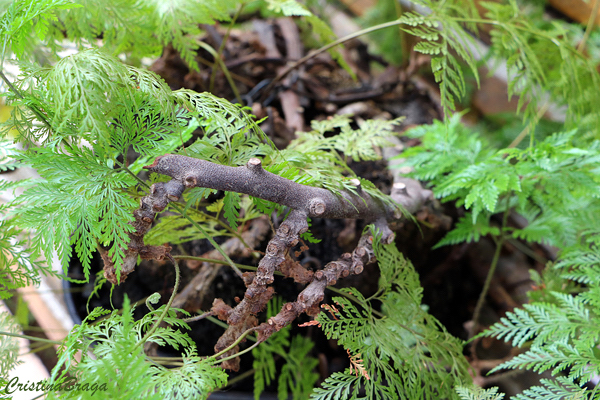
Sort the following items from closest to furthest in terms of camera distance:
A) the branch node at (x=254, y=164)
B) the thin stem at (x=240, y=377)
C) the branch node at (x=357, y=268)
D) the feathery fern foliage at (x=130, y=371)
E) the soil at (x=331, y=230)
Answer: the feathery fern foliage at (x=130, y=371)
the branch node at (x=254, y=164)
the branch node at (x=357, y=268)
the thin stem at (x=240, y=377)
the soil at (x=331, y=230)

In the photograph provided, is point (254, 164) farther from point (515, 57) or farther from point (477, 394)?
point (515, 57)

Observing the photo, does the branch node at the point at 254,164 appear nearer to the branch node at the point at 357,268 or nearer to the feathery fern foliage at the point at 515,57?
the branch node at the point at 357,268

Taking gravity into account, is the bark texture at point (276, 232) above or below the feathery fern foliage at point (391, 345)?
above

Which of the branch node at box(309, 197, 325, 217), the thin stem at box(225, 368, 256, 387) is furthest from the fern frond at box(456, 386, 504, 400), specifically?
the thin stem at box(225, 368, 256, 387)

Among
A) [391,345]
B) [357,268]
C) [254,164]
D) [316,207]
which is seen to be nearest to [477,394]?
[391,345]

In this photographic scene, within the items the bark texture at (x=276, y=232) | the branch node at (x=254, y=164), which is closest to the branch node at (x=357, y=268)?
the bark texture at (x=276, y=232)

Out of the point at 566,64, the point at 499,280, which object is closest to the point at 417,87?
the point at 566,64

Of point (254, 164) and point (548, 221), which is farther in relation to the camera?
point (548, 221)

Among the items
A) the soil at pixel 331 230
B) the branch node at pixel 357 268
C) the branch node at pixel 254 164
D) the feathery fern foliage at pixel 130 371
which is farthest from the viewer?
the soil at pixel 331 230
